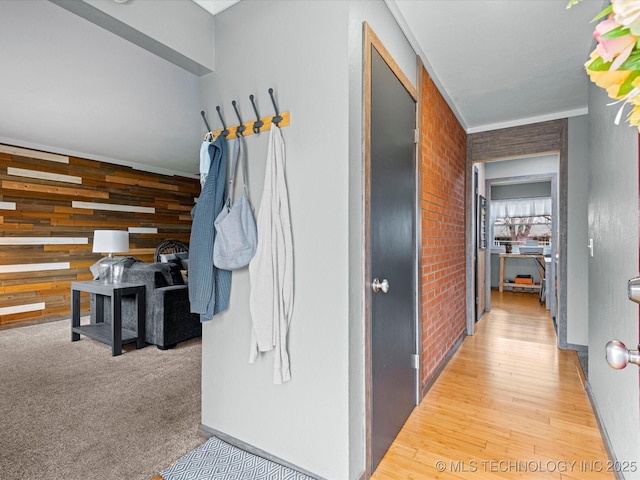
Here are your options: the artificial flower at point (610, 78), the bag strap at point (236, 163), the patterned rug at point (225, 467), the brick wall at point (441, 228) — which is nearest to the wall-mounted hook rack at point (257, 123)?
the bag strap at point (236, 163)

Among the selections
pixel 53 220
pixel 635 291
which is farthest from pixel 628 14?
pixel 53 220

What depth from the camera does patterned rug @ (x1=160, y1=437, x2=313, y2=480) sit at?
1604 mm

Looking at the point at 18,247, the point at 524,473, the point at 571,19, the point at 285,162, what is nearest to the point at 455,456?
the point at 524,473

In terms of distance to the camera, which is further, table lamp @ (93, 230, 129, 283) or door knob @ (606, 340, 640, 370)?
table lamp @ (93, 230, 129, 283)

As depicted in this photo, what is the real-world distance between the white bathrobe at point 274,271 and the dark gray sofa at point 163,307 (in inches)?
88.2

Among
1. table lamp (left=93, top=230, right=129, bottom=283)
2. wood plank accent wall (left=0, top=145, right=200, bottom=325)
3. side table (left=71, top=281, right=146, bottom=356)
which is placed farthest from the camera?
wood plank accent wall (left=0, top=145, right=200, bottom=325)

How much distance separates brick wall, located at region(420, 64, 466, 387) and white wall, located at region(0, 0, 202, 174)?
6.00 ft

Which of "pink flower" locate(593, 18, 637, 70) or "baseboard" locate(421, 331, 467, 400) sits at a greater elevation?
"pink flower" locate(593, 18, 637, 70)

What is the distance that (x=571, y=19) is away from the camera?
2178mm

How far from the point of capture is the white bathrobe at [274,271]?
159cm

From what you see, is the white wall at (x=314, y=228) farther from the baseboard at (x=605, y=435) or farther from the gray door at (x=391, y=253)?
the baseboard at (x=605, y=435)

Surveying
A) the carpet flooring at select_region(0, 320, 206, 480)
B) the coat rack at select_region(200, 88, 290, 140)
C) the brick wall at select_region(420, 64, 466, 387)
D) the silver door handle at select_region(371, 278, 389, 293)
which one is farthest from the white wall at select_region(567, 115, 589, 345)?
the carpet flooring at select_region(0, 320, 206, 480)

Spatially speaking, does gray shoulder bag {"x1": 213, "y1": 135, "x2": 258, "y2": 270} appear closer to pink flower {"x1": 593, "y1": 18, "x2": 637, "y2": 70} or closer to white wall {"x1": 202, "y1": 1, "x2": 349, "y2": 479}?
white wall {"x1": 202, "y1": 1, "x2": 349, "y2": 479}

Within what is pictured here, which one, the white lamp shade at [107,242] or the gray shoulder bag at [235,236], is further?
the white lamp shade at [107,242]
